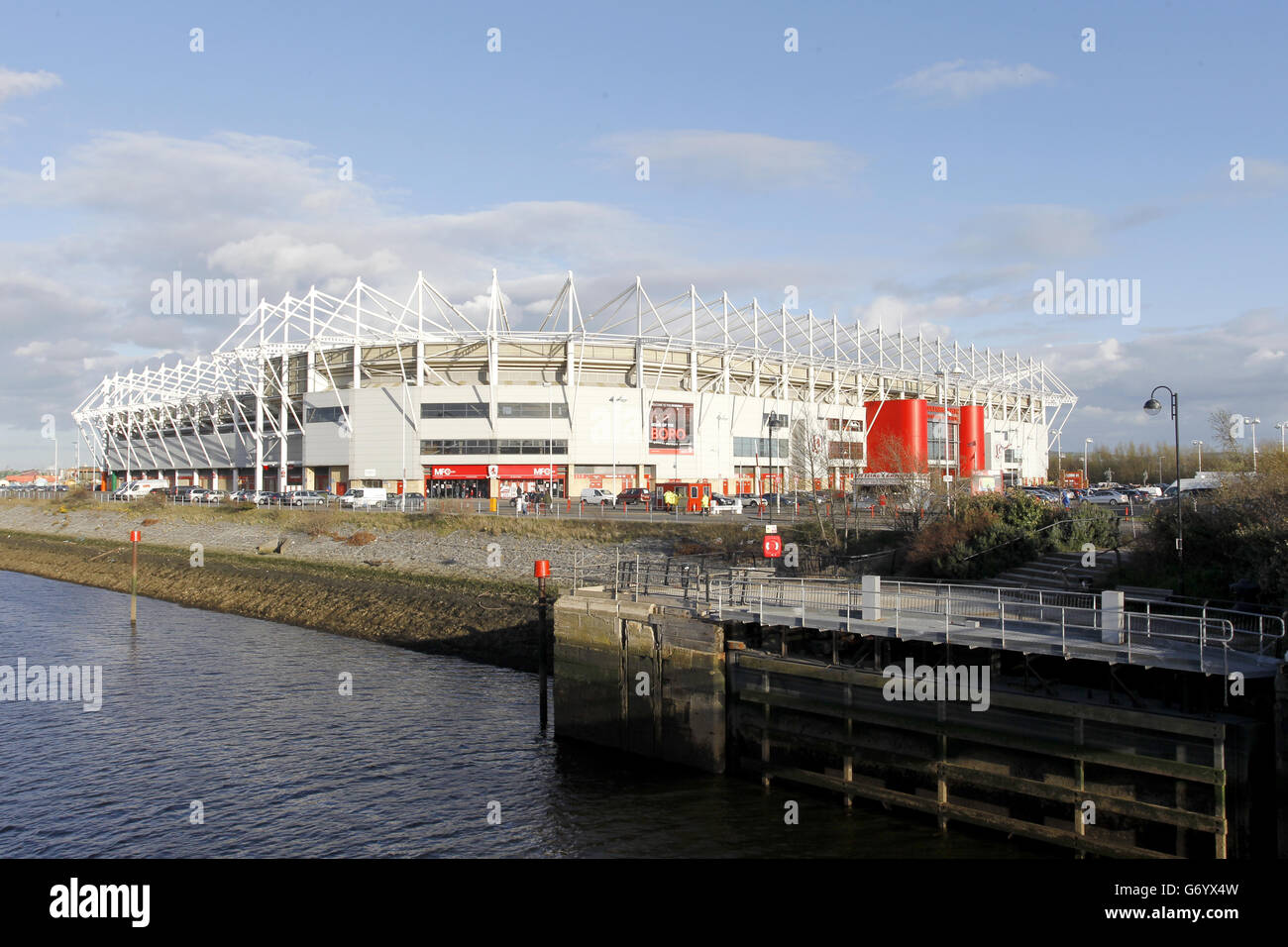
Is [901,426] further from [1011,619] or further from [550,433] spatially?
[1011,619]

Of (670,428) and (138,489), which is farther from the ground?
(670,428)

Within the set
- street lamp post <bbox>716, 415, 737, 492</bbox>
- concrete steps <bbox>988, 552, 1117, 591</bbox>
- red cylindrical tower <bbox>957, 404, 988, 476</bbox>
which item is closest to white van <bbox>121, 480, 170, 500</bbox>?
street lamp post <bbox>716, 415, 737, 492</bbox>

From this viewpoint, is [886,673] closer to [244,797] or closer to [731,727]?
[731,727]

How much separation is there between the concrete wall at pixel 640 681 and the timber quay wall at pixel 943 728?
4cm

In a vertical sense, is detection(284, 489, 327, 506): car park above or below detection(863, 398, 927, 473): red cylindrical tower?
below

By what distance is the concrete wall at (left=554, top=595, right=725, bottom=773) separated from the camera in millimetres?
20438

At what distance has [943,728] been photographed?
1656 centimetres

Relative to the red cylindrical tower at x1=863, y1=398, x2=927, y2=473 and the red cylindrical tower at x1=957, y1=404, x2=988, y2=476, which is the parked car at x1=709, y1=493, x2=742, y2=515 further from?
the red cylindrical tower at x1=957, y1=404, x2=988, y2=476

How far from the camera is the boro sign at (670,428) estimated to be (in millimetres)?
86250

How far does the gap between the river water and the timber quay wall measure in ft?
2.31

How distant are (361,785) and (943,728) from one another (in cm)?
1272

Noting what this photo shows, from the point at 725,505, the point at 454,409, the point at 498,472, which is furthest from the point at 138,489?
the point at 725,505

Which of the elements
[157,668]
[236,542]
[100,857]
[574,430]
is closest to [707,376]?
[574,430]
